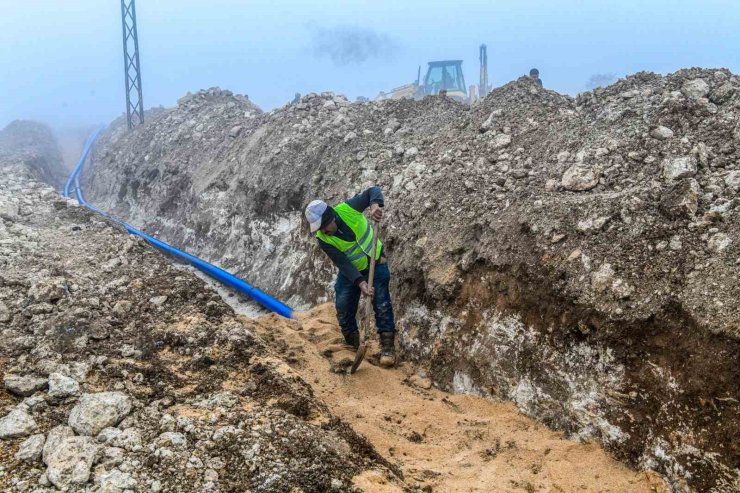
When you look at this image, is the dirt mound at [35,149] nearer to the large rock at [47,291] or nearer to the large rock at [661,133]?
the large rock at [47,291]

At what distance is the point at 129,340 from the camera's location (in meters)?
3.77

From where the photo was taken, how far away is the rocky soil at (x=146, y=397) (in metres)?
2.47

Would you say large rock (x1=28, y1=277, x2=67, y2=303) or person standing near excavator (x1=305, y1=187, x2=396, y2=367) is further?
person standing near excavator (x1=305, y1=187, x2=396, y2=367)

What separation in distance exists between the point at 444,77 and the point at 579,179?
1314cm

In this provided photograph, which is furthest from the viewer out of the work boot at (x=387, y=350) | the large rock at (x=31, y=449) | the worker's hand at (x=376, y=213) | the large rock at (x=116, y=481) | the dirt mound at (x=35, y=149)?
the dirt mound at (x=35, y=149)

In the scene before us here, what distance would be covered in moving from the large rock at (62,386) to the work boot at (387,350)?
2.31 meters

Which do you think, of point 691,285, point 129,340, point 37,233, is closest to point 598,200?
point 691,285

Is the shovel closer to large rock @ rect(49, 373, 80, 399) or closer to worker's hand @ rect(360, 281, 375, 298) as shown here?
worker's hand @ rect(360, 281, 375, 298)

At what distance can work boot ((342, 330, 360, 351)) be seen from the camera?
4.73 m

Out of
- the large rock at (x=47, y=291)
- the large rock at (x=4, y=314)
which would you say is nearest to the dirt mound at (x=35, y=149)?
the large rock at (x=47, y=291)

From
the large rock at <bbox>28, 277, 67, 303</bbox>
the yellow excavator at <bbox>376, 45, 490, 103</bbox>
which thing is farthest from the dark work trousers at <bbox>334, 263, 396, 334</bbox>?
the yellow excavator at <bbox>376, 45, 490, 103</bbox>

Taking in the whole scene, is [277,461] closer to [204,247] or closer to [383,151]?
[383,151]

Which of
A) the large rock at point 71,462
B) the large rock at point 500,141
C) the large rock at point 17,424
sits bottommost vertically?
the large rock at point 71,462

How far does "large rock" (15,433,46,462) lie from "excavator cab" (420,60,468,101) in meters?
15.3
